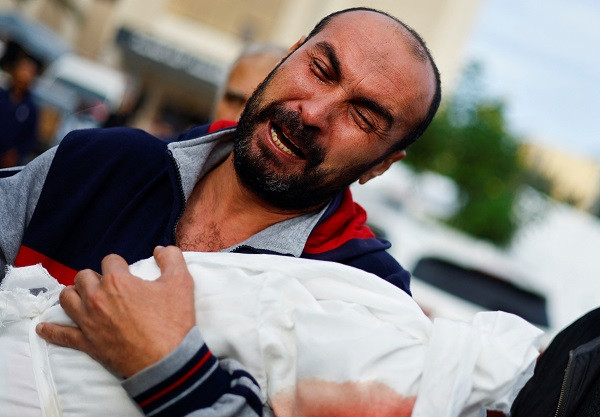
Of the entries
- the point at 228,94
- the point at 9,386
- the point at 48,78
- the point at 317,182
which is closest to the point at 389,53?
the point at 317,182

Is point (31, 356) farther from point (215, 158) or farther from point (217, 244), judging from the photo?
point (215, 158)

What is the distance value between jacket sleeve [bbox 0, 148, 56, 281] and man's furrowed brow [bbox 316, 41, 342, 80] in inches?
31.6

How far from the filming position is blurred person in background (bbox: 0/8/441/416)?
6.35 ft

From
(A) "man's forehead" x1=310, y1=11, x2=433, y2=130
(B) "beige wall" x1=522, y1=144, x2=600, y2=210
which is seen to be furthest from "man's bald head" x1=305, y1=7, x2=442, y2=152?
(B) "beige wall" x1=522, y1=144, x2=600, y2=210

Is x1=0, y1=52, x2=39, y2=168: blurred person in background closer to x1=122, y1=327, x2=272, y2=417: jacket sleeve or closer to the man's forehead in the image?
the man's forehead

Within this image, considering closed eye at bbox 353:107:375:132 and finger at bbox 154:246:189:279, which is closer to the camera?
finger at bbox 154:246:189:279

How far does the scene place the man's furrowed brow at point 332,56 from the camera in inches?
79.7

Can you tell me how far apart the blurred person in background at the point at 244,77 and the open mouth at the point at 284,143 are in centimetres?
200

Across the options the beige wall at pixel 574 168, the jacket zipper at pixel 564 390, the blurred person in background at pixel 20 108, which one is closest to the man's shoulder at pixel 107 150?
the jacket zipper at pixel 564 390

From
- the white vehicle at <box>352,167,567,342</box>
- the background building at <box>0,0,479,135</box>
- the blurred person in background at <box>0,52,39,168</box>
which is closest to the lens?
the white vehicle at <box>352,167,567,342</box>

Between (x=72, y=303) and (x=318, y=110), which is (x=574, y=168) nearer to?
(x=318, y=110)

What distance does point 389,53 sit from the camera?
81.0 inches

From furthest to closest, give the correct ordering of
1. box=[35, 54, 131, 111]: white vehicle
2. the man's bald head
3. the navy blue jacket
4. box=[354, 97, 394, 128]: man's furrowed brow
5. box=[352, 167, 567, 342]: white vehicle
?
1. box=[35, 54, 131, 111]: white vehicle
2. box=[352, 167, 567, 342]: white vehicle
3. the man's bald head
4. box=[354, 97, 394, 128]: man's furrowed brow
5. the navy blue jacket

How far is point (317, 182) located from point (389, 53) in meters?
0.42
